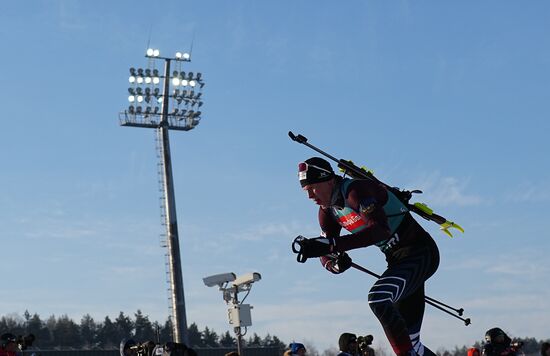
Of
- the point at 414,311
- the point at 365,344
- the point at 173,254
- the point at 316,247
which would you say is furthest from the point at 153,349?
the point at 173,254

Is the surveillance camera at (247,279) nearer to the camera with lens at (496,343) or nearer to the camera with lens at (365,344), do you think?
the camera with lens at (365,344)

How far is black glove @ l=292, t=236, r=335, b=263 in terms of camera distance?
7.63 m

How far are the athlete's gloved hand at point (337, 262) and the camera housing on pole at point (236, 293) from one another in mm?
17506

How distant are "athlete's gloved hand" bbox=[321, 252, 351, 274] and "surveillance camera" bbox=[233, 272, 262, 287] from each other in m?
17.5

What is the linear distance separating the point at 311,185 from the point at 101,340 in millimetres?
103762

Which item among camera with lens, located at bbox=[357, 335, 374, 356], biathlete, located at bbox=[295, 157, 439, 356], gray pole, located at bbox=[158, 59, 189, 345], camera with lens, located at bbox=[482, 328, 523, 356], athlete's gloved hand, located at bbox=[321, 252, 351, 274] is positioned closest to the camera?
biathlete, located at bbox=[295, 157, 439, 356]

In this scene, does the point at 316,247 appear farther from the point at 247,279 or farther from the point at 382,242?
the point at 247,279

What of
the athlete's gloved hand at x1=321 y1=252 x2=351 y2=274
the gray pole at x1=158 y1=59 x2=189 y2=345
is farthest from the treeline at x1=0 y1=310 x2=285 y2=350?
the athlete's gloved hand at x1=321 y1=252 x2=351 y2=274

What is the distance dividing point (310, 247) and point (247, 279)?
751 inches

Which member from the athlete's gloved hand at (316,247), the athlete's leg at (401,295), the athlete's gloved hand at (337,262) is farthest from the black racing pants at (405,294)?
the athlete's gloved hand at (316,247)

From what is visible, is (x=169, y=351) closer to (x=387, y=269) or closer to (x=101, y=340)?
(x=387, y=269)

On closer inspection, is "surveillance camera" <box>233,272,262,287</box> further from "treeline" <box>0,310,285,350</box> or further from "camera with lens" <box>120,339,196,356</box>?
"treeline" <box>0,310,285,350</box>

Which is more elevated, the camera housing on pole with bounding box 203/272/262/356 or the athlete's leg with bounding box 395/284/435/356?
the camera housing on pole with bounding box 203/272/262/356

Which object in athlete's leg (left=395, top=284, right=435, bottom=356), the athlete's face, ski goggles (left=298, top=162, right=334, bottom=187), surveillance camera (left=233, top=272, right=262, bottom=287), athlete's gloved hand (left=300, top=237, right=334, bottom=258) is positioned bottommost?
athlete's leg (left=395, top=284, right=435, bottom=356)
